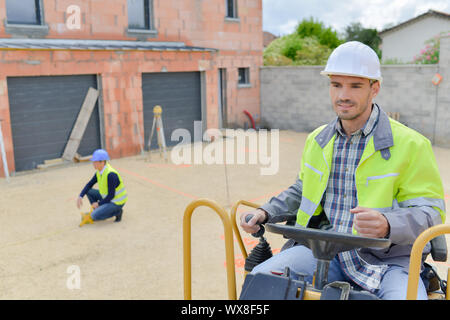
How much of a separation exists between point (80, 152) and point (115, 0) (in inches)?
180

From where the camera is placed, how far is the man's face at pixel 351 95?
2865mm

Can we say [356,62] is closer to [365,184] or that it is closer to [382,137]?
[382,137]

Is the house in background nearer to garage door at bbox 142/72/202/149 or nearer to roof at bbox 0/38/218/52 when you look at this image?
garage door at bbox 142/72/202/149

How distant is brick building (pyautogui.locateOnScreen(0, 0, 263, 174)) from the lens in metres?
11.8

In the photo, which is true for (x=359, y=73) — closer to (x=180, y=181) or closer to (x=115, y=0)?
(x=180, y=181)

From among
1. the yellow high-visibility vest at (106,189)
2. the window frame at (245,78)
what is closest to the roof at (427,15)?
the window frame at (245,78)

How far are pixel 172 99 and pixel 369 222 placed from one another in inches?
528

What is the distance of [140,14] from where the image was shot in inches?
585

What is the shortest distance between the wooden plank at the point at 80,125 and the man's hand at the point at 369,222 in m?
11.5

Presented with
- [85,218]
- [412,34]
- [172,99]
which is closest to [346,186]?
[85,218]

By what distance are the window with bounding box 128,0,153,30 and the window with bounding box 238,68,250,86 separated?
17.0 feet
